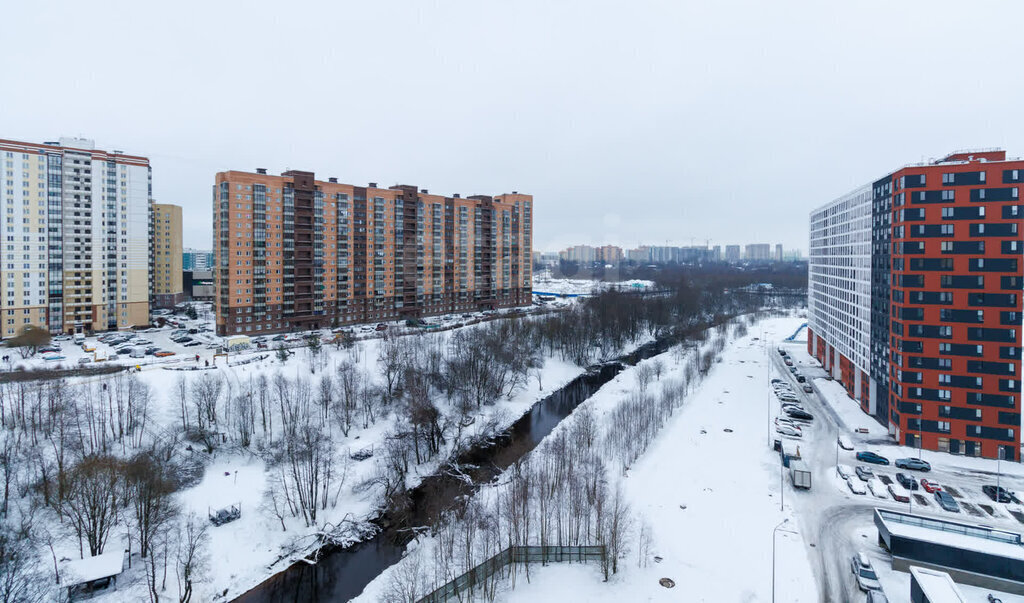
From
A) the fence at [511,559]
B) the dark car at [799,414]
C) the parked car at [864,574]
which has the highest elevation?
the dark car at [799,414]

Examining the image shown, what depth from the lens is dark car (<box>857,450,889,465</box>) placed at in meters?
22.1

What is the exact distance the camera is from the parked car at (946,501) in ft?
59.4

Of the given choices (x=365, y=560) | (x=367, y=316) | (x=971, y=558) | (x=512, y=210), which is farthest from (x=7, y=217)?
(x=971, y=558)

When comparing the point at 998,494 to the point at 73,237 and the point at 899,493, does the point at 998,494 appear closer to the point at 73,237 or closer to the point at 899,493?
the point at 899,493

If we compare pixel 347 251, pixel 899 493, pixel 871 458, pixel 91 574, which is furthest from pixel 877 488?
pixel 347 251

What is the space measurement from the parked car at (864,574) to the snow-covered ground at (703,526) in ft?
4.11

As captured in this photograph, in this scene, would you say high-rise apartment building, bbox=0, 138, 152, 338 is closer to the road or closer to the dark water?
the dark water

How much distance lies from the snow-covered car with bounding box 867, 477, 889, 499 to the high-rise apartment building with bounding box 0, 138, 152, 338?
5240cm

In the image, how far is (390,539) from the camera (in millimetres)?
18312

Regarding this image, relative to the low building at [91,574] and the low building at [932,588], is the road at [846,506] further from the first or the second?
the low building at [91,574]

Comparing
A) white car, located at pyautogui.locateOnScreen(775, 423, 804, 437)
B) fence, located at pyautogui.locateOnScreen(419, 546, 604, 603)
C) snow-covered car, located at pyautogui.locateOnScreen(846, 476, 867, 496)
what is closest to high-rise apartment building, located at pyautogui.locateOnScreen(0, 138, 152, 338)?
fence, located at pyautogui.locateOnScreen(419, 546, 604, 603)

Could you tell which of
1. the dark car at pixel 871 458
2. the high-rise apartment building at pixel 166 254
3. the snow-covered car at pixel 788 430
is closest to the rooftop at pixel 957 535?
the dark car at pixel 871 458

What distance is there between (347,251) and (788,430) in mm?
37121

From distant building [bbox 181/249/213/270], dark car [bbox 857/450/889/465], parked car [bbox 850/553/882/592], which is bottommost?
parked car [bbox 850/553/882/592]
